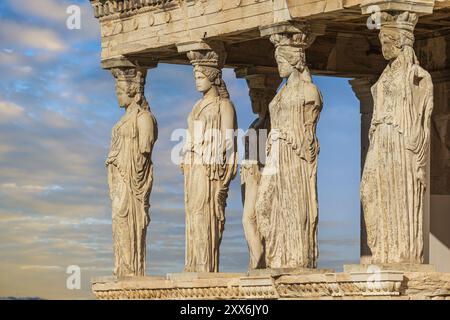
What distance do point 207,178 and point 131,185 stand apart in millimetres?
2303

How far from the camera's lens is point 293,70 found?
35.1 m

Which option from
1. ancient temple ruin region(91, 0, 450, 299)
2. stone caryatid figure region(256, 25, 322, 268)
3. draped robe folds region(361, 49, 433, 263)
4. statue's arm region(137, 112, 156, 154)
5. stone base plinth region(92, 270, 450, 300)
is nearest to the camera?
stone base plinth region(92, 270, 450, 300)

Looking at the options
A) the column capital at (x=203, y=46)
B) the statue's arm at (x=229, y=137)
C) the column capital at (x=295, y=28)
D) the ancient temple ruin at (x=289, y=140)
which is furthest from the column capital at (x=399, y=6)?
the statue's arm at (x=229, y=137)

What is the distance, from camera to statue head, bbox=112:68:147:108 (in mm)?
39438

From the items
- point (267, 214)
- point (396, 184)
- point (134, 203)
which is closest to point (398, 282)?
point (396, 184)

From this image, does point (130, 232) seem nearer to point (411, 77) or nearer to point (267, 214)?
point (267, 214)

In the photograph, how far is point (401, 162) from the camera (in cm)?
3297

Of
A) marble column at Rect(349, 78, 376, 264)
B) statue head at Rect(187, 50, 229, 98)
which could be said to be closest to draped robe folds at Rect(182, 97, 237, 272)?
statue head at Rect(187, 50, 229, 98)

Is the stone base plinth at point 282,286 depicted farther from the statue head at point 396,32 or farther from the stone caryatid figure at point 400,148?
the statue head at point 396,32

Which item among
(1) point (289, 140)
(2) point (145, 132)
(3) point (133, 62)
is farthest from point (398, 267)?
(3) point (133, 62)

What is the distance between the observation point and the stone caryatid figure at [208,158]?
3728cm

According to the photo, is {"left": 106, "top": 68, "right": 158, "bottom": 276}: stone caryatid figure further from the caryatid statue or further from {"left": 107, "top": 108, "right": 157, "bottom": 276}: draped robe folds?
the caryatid statue

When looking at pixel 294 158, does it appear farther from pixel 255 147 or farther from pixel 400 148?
pixel 255 147

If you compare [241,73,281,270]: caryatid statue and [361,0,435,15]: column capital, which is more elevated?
[361,0,435,15]: column capital
